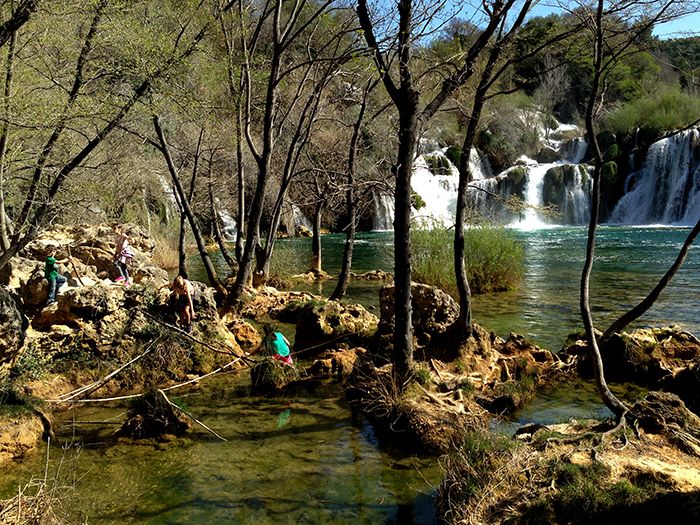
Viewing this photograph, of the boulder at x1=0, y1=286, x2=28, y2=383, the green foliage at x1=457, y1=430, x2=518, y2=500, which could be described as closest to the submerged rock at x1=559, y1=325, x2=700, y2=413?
the green foliage at x1=457, y1=430, x2=518, y2=500

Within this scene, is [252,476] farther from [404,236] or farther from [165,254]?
[165,254]

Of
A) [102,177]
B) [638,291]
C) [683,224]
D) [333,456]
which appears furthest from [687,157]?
[333,456]

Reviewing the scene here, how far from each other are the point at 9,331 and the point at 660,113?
136 feet

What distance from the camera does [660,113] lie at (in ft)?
126

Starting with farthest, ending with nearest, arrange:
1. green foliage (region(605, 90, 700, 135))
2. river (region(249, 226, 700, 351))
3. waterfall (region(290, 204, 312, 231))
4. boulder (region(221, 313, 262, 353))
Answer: green foliage (region(605, 90, 700, 135)) < waterfall (region(290, 204, 312, 231)) < river (region(249, 226, 700, 351)) < boulder (region(221, 313, 262, 353))

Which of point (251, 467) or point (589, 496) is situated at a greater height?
point (589, 496)

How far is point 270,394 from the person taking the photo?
8.18 m

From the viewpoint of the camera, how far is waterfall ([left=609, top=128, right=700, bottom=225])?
108ft

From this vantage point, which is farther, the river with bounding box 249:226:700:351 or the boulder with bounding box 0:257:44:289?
the river with bounding box 249:226:700:351

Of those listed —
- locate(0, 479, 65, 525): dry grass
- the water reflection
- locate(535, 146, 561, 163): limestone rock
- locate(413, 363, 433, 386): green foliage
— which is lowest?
the water reflection

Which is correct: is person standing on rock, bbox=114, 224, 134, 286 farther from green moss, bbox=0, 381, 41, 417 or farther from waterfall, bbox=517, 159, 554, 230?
waterfall, bbox=517, 159, 554, 230

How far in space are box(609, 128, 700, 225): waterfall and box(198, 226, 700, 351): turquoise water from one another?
3.75 m

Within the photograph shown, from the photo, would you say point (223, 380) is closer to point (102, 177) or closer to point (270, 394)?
point (270, 394)

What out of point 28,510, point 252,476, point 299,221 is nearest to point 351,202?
point 252,476
